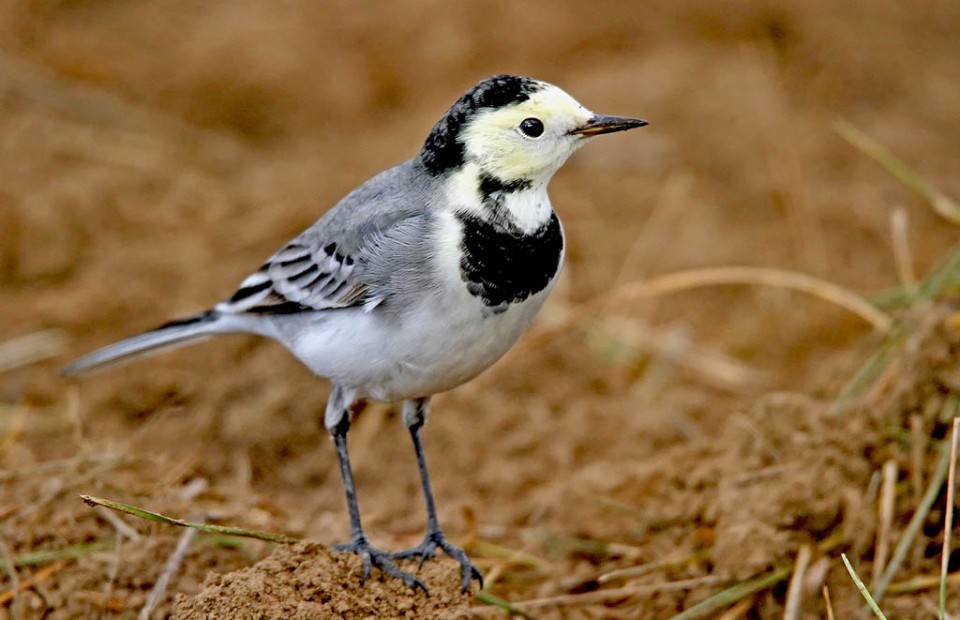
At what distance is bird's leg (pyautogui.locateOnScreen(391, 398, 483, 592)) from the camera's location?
460cm

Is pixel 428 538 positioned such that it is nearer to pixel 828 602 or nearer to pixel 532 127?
pixel 828 602

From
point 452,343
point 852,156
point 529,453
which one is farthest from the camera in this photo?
point 852,156

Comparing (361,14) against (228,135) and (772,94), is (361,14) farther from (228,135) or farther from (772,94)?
(772,94)

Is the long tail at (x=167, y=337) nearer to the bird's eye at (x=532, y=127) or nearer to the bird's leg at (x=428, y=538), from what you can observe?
the bird's leg at (x=428, y=538)

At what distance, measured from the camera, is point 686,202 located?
9.09 metres

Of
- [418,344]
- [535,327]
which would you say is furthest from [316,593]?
[535,327]

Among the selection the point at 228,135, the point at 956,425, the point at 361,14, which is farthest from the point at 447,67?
the point at 956,425

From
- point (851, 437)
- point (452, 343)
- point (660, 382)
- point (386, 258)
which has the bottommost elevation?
point (851, 437)

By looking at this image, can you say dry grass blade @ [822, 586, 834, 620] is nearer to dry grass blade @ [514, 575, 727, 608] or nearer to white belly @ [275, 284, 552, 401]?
dry grass blade @ [514, 575, 727, 608]

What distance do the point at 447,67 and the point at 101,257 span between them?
3.44m

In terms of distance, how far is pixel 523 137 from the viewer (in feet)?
14.5

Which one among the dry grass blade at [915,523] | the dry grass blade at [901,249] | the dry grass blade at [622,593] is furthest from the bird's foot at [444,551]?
the dry grass blade at [901,249]

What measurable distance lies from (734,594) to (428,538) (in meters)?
1.19

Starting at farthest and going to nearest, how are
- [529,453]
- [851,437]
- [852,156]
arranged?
[852,156] → [529,453] → [851,437]
